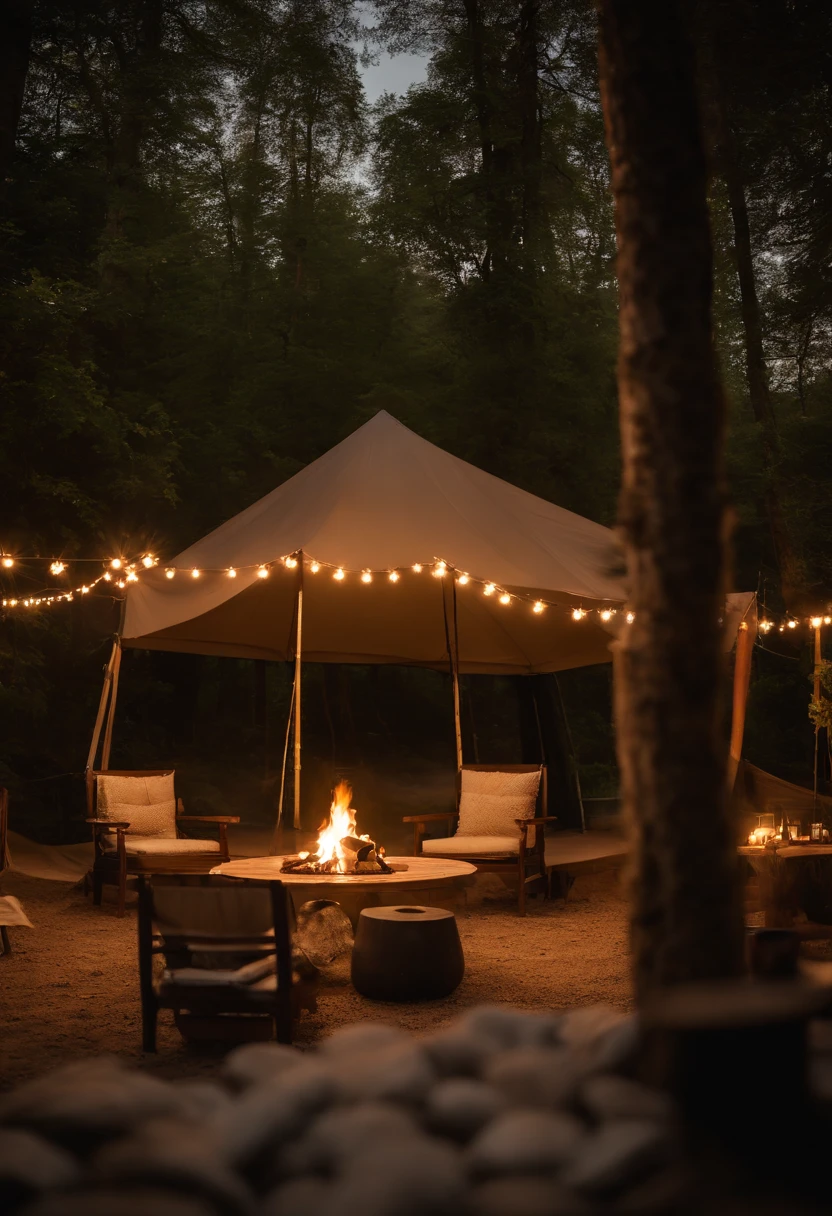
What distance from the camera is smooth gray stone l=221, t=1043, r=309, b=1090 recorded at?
2254mm

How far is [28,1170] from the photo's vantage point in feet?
5.61

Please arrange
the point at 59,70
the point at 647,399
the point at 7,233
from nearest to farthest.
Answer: the point at 647,399, the point at 7,233, the point at 59,70

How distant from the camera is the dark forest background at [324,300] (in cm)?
1031

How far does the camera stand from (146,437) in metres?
11.4

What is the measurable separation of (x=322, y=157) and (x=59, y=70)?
5078 mm

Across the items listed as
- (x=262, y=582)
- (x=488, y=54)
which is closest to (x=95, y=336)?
(x=262, y=582)

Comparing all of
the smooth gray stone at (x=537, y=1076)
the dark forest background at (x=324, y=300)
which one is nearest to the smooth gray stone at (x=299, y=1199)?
the smooth gray stone at (x=537, y=1076)

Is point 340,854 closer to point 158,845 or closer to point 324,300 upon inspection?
point 158,845

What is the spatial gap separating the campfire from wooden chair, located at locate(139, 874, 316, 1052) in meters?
1.65

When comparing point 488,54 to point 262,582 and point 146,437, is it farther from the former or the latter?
point 262,582

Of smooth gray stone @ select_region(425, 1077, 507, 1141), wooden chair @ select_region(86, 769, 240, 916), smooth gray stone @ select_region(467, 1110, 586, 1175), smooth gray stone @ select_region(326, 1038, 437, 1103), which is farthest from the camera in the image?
wooden chair @ select_region(86, 769, 240, 916)

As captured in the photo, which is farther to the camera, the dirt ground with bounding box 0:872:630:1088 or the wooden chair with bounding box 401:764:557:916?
the wooden chair with bounding box 401:764:557:916

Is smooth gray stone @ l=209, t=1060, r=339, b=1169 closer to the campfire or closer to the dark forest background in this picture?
the campfire

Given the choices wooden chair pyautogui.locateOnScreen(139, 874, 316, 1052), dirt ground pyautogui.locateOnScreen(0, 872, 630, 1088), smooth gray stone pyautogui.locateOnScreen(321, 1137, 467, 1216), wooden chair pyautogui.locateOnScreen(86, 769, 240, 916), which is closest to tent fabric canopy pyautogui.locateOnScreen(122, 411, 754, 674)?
wooden chair pyautogui.locateOnScreen(86, 769, 240, 916)
